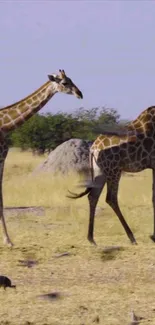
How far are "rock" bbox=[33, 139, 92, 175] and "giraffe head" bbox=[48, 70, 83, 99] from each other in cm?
1067

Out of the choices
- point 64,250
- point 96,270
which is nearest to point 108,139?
point 64,250

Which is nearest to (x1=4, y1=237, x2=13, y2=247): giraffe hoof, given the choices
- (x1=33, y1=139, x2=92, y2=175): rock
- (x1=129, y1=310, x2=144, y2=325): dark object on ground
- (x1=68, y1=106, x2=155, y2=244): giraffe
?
(x1=68, y1=106, x2=155, y2=244): giraffe

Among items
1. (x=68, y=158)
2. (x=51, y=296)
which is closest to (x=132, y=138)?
(x=51, y=296)

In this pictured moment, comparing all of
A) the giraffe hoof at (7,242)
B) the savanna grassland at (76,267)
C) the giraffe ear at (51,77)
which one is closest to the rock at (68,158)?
the savanna grassland at (76,267)

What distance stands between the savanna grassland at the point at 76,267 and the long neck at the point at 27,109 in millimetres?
1607

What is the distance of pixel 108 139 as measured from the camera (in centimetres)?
1309

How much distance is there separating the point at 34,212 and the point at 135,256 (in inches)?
230

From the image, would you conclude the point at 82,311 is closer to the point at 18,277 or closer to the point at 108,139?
the point at 18,277

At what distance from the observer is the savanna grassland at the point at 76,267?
8.45m

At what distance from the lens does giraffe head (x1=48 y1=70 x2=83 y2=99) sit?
506 inches

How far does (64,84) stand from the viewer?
12.9 m

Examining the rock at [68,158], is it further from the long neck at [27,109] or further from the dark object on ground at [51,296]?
the dark object on ground at [51,296]

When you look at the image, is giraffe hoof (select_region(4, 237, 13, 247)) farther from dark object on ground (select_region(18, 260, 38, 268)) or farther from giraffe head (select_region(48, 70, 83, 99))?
giraffe head (select_region(48, 70, 83, 99))

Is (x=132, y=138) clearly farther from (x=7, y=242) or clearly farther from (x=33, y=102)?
(x=7, y=242)
